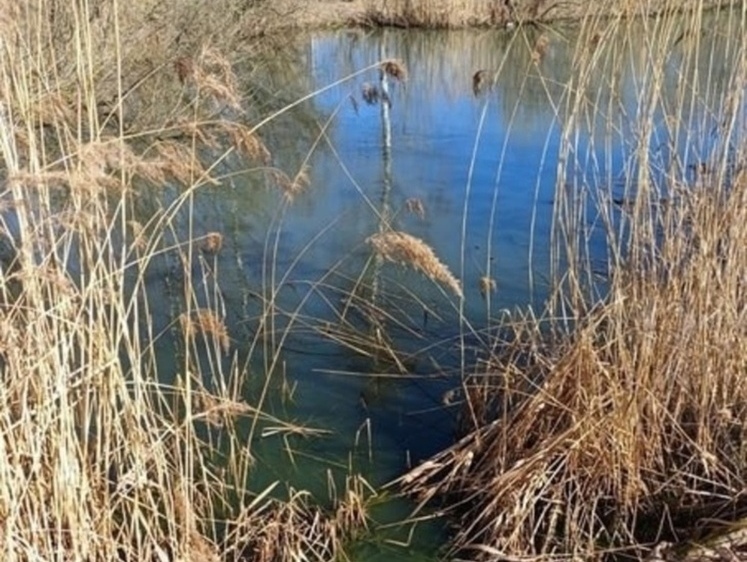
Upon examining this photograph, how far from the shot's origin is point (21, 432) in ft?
5.43

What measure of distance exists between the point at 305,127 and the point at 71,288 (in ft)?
14.7

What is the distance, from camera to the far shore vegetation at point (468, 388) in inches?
65.2

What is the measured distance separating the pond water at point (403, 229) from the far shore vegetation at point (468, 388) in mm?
85

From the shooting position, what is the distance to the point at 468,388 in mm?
2449

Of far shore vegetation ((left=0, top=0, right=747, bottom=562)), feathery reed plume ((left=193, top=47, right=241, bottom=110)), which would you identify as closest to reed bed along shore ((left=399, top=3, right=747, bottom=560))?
far shore vegetation ((left=0, top=0, right=747, bottom=562))

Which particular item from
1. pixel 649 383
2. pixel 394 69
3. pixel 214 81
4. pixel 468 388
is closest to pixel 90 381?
pixel 214 81

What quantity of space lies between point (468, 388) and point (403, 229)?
1.70 m

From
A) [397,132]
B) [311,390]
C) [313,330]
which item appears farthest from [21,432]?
[397,132]

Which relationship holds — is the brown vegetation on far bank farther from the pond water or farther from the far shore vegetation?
the far shore vegetation

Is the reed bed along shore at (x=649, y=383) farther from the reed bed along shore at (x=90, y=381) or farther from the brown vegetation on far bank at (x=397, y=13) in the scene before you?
the brown vegetation on far bank at (x=397, y=13)

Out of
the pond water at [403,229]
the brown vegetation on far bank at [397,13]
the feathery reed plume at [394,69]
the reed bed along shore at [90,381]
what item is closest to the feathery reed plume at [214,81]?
the reed bed along shore at [90,381]

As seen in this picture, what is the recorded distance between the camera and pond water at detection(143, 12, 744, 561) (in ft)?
8.20

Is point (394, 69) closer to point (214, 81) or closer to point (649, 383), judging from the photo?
point (214, 81)

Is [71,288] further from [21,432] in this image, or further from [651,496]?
[651,496]
